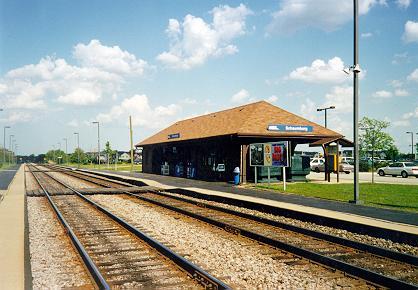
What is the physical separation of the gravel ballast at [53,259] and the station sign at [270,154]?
13047mm

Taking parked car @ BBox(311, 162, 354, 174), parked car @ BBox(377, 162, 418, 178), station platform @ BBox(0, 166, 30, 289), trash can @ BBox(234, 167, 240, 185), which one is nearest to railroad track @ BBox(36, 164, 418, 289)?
station platform @ BBox(0, 166, 30, 289)

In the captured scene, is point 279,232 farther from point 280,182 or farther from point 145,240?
point 280,182

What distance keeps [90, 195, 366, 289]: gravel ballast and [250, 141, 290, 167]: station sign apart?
10557 mm

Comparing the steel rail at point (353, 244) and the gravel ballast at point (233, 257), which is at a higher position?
the steel rail at point (353, 244)

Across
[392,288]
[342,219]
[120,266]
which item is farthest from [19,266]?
[342,219]

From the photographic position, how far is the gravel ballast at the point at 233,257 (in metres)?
6.52

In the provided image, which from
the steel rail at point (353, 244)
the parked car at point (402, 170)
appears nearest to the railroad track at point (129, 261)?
the steel rail at point (353, 244)

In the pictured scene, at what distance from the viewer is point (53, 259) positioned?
8.17m

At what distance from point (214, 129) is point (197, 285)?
86.4 ft

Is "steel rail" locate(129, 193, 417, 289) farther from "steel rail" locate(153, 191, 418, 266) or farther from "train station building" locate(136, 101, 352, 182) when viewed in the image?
"train station building" locate(136, 101, 352, 182)

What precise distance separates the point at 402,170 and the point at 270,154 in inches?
777

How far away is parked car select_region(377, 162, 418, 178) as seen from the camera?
35969 millimetres

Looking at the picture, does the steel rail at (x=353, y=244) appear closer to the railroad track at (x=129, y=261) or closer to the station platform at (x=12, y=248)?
the railroad track at (x=129, y=261)

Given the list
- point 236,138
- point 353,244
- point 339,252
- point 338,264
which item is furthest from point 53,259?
point 236,138
